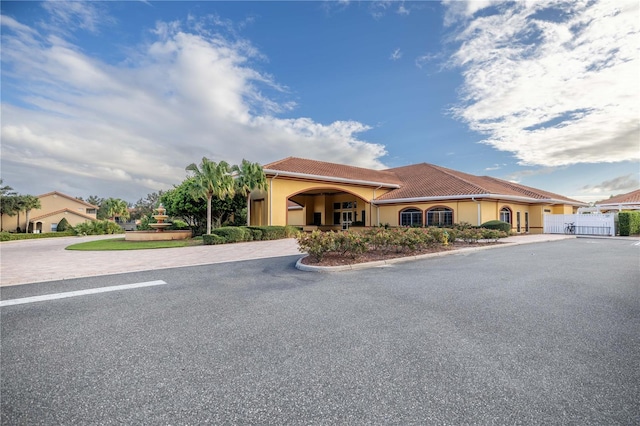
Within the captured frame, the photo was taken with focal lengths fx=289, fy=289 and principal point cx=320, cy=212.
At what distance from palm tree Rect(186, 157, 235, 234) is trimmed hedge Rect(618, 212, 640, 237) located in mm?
33778

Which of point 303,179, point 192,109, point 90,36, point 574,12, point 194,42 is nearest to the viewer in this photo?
point 90,36

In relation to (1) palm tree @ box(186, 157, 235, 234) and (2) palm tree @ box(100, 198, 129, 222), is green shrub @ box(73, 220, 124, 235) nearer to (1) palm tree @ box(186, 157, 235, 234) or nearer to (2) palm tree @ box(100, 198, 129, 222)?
(1) palm tree @ box(186, 157, 235, 234)

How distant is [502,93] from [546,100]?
88.7 inches

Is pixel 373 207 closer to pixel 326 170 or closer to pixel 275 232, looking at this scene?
pixel 326 170

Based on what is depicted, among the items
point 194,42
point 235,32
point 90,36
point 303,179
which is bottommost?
point 303,179

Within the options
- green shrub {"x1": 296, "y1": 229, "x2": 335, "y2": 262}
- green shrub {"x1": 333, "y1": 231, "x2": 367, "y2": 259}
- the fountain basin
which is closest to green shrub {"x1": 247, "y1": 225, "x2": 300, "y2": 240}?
the fountain basin

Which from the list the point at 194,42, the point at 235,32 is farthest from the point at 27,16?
the point at 235,32

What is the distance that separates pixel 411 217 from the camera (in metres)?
26.4

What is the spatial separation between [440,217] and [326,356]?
935 inches

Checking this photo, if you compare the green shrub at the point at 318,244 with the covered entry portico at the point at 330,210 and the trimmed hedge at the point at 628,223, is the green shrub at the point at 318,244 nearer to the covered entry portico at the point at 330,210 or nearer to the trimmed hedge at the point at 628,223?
the covered entry portico at the point at 330,210

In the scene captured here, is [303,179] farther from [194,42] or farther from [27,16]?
[27,16]

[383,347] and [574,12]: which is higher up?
[574,12]

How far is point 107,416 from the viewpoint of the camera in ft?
8.26

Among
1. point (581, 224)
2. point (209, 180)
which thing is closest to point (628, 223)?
point (581, 224)
